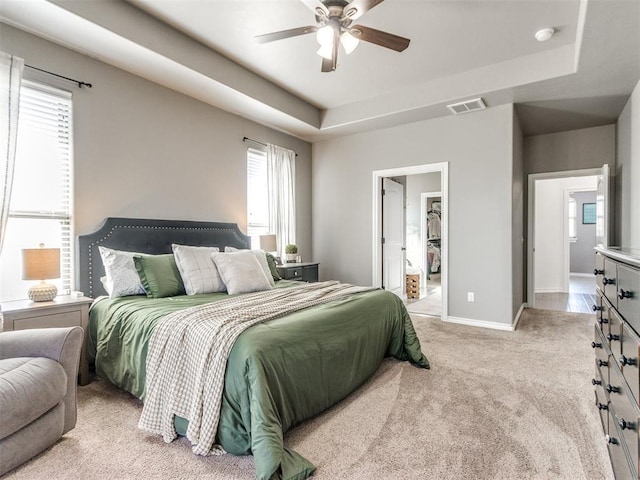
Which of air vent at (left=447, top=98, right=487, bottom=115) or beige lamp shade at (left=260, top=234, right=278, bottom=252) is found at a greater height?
air vent at (left=447, top=98, right=487, bottom=115)

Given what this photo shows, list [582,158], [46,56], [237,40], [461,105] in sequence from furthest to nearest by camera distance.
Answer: [582,158], [461,105], [237,40], [46,56]

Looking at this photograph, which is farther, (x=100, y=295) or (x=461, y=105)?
(x=461, y=105)

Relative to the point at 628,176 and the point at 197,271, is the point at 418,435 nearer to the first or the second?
the point at 197,271

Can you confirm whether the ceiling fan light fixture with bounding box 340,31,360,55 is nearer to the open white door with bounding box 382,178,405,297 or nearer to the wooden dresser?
the wooden dresser

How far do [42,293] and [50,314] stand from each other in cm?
22

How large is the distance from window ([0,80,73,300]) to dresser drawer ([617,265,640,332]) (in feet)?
11.9

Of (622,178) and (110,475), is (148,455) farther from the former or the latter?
(622,178)

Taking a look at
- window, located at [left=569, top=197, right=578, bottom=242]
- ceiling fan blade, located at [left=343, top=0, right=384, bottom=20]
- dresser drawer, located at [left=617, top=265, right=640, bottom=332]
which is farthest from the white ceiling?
window, located at [left=569, top=197, right=578, bottom=242]

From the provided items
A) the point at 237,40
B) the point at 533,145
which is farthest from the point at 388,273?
the point at 237,40

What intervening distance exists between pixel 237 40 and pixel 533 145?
474 cm

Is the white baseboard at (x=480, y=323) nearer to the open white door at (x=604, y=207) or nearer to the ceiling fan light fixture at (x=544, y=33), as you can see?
the open white door at (x=604, y=207)

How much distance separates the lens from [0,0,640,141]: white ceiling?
261 cm

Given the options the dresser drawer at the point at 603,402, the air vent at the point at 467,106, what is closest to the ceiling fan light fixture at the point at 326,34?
the air vent at the point at 467,106

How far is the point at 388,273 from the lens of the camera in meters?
5.47
